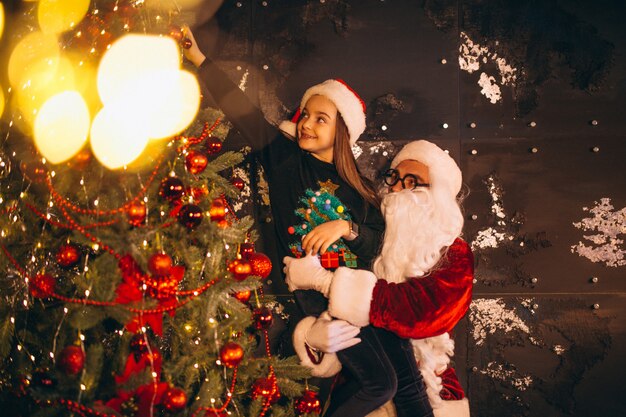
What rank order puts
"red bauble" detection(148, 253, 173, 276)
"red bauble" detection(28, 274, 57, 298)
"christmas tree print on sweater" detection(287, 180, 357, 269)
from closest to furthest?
"red bauble" detection(148, 253, 173, 276), "red bauble" detection(28, 274, 57, 298), "christmas tree print on sweater" detection(287, 180, 357, 269)

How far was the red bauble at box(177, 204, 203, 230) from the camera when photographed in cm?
208

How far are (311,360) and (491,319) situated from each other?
1.20 m

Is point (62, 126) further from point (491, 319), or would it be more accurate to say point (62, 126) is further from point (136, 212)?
point (491, 319)

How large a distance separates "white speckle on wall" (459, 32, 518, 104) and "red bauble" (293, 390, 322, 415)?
2084mm

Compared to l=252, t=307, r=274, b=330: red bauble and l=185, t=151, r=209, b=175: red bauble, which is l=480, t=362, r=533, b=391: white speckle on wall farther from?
l=185, t=151, r=209, b=175: red bauble

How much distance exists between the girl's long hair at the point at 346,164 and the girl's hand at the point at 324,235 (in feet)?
0.87

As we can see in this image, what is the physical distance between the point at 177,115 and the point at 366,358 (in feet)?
5.07

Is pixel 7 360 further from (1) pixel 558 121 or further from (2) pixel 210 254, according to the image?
(1) pixel 558 121

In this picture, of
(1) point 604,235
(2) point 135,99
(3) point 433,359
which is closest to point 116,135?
(2) point 135,99

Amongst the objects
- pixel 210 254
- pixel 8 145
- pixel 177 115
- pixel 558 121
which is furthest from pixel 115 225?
pixel 558 121

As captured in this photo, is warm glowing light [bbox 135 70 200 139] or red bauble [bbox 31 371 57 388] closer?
red bauble [bbox 31 371 57 388]

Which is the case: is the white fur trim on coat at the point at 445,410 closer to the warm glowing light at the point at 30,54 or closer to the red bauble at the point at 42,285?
the red bauble at the point at 42,285

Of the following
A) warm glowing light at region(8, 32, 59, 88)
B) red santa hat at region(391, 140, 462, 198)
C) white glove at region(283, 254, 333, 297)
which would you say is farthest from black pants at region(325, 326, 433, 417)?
warm glowing light at region(8, 32, 59, 88)

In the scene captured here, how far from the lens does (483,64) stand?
3.17 meters
